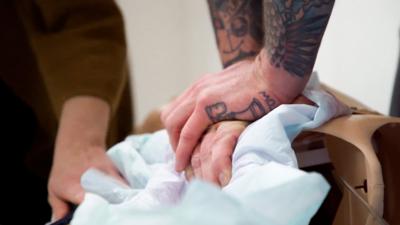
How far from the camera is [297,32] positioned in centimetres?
49

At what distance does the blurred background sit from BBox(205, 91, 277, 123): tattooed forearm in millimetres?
299

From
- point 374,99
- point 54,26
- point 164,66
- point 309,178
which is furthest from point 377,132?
point 164,66

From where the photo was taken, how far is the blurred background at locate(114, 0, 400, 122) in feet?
2.44

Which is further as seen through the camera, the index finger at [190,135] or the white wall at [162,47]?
the white wall at [162,47]

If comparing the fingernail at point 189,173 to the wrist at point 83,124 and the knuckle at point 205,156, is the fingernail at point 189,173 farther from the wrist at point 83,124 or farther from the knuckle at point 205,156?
the wrist at point 83,124

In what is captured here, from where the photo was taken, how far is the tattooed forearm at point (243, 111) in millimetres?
497

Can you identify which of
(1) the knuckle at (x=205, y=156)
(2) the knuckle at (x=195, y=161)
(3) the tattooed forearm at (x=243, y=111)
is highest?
(3) the tattooed forearm at (x=243, y=111)

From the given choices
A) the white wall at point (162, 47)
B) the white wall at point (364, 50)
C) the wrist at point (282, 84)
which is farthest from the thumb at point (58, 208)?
the white wall at point (162, 47)

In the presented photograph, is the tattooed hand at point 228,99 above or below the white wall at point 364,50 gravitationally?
above

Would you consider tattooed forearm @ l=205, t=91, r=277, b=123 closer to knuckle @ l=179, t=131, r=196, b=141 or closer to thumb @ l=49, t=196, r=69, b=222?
knuckle @ l=179, t=131, r=196, b=141

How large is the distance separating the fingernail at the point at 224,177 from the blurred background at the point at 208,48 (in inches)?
14.6

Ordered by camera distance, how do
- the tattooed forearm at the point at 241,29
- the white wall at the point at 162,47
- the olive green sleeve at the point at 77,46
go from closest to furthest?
the tattooed forearm at the point at 241,29 → the olive green sleeve at the point at 77,46 → the white wall at the point at 162,47

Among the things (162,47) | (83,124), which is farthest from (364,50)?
(162,47)

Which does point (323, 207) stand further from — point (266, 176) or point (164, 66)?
point (164, 66)
